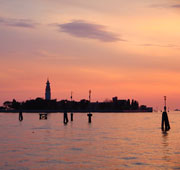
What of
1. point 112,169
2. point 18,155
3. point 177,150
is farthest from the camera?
point 177,150

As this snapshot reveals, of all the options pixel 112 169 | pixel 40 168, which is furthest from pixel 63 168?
pixel 112 169

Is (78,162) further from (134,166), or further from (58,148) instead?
(58,148)

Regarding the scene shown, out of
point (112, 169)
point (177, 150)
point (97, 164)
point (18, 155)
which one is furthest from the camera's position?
point (177, 150)

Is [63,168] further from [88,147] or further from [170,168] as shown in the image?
[88,147]

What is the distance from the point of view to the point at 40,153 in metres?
41.2

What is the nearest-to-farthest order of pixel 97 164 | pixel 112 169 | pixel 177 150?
pixel 112 169
pixel 97 164
pixel 177 150

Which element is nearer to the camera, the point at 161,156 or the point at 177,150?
the point at 161,156

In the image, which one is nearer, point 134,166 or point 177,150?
point 134,166

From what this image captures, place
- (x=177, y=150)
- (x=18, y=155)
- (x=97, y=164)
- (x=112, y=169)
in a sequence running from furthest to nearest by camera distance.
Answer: (x=177, y=150), (x=18, y=155), (x=97, y=164), (x=112, y=169)

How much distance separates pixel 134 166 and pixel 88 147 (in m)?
14.8

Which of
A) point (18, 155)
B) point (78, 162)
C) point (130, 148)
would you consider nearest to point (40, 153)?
point (18, 155)

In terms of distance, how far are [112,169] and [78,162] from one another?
446 cm

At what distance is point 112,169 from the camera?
3212cm

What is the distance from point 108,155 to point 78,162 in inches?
219
